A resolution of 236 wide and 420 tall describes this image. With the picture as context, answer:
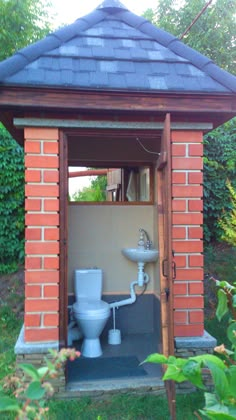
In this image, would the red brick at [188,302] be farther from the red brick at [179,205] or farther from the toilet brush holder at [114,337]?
the toilet brush holder at [114,337]

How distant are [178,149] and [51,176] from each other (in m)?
1.03

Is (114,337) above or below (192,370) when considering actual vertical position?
below

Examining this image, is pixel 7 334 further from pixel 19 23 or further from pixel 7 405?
pixel 19 23

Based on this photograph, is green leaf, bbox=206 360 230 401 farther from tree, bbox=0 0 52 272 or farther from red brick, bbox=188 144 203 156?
tree, bbox=0 0 52 272

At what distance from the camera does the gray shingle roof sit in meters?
2.85

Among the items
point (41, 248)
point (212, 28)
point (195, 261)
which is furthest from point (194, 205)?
point (212, 28)

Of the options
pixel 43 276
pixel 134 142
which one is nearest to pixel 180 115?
pixel 134 142

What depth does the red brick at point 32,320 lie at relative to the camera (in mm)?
2961

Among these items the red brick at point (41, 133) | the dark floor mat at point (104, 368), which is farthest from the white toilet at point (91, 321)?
the red brick at point (41, 133)

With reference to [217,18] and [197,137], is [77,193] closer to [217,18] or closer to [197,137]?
[197,137]

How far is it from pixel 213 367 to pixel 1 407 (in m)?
0.64

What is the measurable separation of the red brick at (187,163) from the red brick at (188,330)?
126 centimetres

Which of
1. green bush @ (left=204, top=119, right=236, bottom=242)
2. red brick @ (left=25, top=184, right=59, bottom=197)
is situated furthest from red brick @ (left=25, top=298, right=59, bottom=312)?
green bush @ (left=204, top=119, right=236, bottom=242)

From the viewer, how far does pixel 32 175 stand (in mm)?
3000
